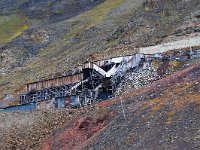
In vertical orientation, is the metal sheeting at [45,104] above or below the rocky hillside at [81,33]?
below

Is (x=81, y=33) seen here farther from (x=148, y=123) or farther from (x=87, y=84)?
(x=148, y=123)

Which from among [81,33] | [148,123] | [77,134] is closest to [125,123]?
[148,123]

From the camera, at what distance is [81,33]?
72.8m

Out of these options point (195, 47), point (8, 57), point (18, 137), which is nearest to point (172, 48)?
point (195, 47)

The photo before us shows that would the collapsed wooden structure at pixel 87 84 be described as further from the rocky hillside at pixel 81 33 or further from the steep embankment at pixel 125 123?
the rocky hillside at pixel 81 33

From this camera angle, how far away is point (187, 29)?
56.4 meters

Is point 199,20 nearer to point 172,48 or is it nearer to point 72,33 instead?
point 172,48

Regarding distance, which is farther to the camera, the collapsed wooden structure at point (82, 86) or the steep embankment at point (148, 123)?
the collapsed wooden structure at point (82, 86)

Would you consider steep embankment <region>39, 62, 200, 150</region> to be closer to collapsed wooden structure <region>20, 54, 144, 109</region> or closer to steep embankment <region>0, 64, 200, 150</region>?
steep embankment <region>0, 64, 200, 150</region>

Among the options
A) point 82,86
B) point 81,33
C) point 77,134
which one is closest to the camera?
point 77,134

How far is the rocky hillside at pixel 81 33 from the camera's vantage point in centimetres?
5819

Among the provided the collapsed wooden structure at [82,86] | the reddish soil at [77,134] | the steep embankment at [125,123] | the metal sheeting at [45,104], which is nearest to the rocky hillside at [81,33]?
the collapsed wooden structure at [82,86]

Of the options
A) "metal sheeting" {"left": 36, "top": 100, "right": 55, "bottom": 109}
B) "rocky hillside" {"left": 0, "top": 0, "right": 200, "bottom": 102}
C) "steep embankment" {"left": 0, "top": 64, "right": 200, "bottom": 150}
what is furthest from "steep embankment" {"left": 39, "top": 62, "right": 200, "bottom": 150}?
"rocky hillside" {"left": 0, "top": 0, "right": 200, "bottom": 102}

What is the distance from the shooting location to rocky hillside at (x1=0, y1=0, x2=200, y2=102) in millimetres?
58188
